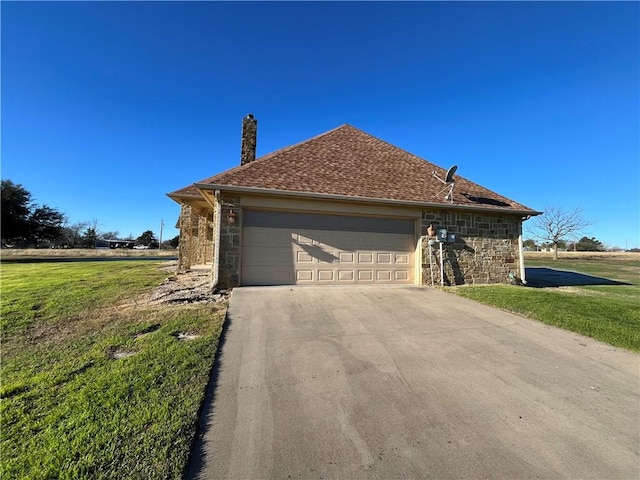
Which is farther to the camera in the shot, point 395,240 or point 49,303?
point 395,240

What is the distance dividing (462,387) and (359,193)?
245 inches

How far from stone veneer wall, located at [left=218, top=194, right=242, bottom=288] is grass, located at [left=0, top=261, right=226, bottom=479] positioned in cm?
198

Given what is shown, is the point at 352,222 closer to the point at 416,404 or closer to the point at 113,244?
the point at 416,404

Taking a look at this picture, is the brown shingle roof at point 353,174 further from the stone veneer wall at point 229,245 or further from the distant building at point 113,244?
the distant building at point 113,244

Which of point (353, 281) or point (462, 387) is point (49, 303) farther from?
point (462, 387)

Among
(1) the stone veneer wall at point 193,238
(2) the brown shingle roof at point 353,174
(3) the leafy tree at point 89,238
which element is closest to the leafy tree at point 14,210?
(1) the stone veneer wall at point 193,238

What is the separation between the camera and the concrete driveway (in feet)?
6.74

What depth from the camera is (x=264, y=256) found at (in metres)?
8.04

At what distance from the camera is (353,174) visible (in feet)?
31.3

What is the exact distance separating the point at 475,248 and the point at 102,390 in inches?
405

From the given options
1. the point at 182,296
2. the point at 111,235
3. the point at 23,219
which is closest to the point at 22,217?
the point at 23,219

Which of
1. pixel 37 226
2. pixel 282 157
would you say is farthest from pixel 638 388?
pixel 37 226

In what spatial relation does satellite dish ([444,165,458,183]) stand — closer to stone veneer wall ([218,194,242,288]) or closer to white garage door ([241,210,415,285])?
white garage door ([241,210,415,285])

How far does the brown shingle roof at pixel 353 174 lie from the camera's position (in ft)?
27.0
